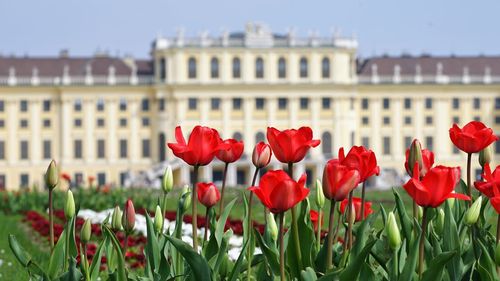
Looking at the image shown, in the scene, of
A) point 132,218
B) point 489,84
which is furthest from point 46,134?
point 132,218

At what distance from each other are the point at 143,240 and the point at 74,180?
51.0m

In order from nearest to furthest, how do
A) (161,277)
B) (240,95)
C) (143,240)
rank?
(161,277)
(143,240)
(240,95)

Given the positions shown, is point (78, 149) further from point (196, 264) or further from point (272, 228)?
point (196, 264)

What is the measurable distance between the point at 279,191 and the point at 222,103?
2217 inches

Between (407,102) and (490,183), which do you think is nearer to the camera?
(490,183)

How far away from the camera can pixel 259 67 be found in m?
61.0

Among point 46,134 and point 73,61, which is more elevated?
point 73,61

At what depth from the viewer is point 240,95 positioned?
6084cm

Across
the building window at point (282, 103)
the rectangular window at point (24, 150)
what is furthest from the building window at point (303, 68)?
the rectangular window at point (24, 150)

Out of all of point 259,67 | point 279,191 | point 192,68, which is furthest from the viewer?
point 259,67

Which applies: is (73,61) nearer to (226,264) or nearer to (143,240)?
(143,240)

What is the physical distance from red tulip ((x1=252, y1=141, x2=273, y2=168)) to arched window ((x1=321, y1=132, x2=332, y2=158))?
5516cm

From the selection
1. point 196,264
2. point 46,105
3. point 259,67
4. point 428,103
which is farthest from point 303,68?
point 196,264

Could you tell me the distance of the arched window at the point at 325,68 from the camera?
61094 mm
